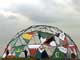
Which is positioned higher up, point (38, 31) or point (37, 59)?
point (38, 31)

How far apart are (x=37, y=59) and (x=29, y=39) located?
2138 millimetres

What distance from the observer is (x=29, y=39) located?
3064 centimetres

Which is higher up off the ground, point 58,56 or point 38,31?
point 38,31

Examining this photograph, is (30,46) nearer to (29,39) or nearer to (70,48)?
Answer: (29,39)

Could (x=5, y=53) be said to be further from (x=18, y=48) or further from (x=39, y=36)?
(x=39, y=36)

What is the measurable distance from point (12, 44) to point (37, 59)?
9.62ft

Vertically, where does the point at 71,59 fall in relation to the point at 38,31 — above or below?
below

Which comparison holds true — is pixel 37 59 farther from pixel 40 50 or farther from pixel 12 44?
pixel 12 44

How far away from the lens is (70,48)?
30.9m

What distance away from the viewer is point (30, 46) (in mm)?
30297

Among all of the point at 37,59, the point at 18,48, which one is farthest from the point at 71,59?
the point at 18,48

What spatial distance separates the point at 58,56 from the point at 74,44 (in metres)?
2.12

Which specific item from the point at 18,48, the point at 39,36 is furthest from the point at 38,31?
the point at 18,48

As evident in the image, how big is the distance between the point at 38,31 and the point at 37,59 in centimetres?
266
